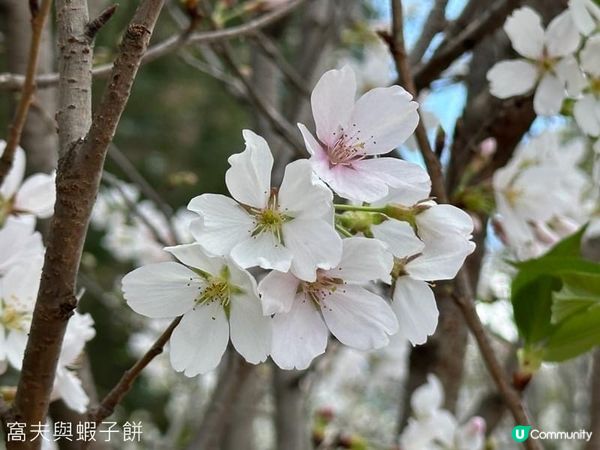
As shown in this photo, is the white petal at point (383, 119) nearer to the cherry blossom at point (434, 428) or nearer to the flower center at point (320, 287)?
the flower center at point (320, 287)

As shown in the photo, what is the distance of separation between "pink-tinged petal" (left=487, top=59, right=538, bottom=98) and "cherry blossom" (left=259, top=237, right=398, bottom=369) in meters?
0.51

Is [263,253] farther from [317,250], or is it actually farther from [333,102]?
[333,102]

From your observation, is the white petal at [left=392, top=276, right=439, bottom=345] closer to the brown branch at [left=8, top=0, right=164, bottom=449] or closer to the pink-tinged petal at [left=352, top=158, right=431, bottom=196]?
the pink-tinged petal at [left=352, top=158, right=431, bottom=196]

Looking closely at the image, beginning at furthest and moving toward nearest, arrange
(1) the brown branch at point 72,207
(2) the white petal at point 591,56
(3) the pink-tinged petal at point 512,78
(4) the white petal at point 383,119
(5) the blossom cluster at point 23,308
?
(3) the pink-tinged petal at point 512,78 → (2) the white petal at point 591,56 → (5) the blossom cluster at point 23,308 → (4) the white petal at point 383,119 → (1) the brown branch at point 72,207

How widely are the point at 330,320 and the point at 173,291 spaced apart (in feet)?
0.43

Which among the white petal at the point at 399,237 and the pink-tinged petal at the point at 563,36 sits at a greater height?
the pink-tinged petal at the point at 563,36

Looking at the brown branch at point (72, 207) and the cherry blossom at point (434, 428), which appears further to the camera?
the cherry blossom at point (434, 428)

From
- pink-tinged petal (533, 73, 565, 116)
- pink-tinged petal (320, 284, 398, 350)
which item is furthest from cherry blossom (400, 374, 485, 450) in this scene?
pink-tinged petal (320, 284, 398, 350)

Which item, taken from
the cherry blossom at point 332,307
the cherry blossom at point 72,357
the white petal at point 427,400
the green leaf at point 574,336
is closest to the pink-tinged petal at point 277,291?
the cherry blossom at point 332,307

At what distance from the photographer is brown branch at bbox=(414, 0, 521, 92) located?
124 centimetres

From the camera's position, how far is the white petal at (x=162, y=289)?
638 millimetres

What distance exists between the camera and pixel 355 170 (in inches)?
25.2

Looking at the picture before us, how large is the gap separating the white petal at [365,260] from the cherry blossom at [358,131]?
4 centimetres

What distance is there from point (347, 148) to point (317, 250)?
0.36 feet
